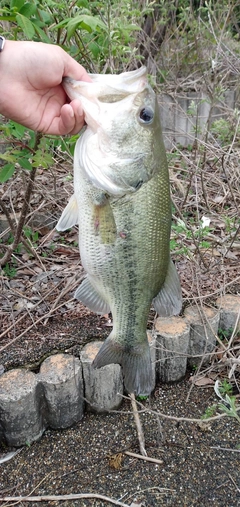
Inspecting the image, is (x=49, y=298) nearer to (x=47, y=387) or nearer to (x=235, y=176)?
(x=47, y=387)

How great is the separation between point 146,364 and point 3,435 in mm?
1081

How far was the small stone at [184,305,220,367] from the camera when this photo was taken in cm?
291

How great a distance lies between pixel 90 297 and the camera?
6.02ft

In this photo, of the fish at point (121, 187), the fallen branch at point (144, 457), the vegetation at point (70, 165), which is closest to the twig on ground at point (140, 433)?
the fallen branch at point (144, 457)

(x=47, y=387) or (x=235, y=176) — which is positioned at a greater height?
(x=235, y=176)

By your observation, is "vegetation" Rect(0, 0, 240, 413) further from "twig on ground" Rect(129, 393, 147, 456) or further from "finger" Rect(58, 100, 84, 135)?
"twig on ground" Rect(129, 393, 147, 456)

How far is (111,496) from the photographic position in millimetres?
2275

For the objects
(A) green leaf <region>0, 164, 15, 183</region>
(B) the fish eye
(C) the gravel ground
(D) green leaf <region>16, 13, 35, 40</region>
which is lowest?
(C) the gravel ground

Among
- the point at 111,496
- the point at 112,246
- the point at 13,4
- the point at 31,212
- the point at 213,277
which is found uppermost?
the point at 13,4

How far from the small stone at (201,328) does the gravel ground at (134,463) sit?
14.7 inches

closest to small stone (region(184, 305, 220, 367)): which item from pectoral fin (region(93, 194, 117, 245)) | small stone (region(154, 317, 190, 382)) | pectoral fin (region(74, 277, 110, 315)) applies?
→ small stone (region(154, 317, 190, 382))

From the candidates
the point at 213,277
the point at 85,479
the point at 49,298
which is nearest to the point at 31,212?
the point at 49,298

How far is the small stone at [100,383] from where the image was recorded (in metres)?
2.55

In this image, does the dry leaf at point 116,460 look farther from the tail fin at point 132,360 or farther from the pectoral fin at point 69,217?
the pectoral fin at point 69,217
